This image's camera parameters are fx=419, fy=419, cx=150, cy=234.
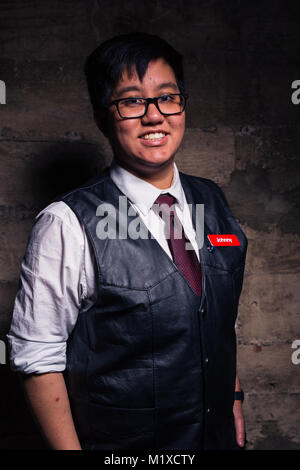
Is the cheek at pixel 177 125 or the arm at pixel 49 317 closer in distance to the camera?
the arm at pixel 49 317

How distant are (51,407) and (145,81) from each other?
35.8 inches

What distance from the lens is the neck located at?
4.05 ft

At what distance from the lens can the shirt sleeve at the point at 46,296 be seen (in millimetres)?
1068

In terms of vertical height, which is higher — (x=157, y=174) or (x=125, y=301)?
(x=157, y=174)

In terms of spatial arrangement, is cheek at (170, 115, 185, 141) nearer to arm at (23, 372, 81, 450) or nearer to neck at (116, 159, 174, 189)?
neck at (116, 159, 174, 189)

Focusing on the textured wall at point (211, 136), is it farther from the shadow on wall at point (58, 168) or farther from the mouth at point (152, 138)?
the mouth at point (152, 138)

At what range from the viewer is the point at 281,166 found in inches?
73.3

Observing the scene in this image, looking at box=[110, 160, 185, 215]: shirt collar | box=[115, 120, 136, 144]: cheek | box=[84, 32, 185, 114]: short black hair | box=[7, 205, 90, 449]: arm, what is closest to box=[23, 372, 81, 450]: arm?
box=[7, 205, 90, 449]: arm

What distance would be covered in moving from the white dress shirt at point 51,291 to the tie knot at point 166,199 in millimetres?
258

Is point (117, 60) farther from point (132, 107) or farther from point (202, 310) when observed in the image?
point (202, 310)

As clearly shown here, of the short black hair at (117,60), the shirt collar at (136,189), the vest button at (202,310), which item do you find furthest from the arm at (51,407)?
the short black hair at (117,60)

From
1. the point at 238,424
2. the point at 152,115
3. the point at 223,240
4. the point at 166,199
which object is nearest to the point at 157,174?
the point at 166,199

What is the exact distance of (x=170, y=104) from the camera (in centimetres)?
120
